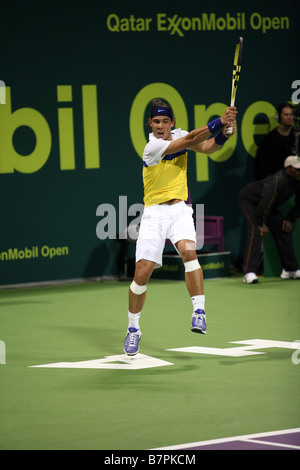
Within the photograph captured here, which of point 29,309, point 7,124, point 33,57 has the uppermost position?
point 33,57

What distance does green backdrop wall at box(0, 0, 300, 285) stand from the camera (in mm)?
12633

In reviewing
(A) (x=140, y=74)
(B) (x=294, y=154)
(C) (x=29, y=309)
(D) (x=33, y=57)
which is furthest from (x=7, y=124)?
(B) (x=294, y=154)

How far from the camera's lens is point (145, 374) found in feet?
23.1

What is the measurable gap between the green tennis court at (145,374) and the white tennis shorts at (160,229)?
871mm

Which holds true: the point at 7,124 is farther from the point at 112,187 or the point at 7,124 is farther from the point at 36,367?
the point at 36,367

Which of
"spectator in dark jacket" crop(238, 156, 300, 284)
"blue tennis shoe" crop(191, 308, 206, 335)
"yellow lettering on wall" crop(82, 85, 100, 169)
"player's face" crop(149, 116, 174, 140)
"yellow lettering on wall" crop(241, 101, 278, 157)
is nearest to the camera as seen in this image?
"blue tennis shoe" crop(191, 308, 206, 335)

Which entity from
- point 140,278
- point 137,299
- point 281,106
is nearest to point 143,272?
point 140,278

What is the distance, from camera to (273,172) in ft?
43.5

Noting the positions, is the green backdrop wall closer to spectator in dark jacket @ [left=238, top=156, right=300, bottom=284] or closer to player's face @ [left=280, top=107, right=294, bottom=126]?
player's face @ [left=280, top=107, right=294, bottom=126]

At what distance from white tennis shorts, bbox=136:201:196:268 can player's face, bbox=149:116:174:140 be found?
22.7 inches

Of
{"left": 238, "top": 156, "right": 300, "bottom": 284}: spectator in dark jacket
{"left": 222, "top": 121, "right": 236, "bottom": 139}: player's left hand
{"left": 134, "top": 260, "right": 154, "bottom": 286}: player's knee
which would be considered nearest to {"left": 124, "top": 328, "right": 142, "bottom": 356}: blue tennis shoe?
{"left": 134, "top": 260, "right": 154, "bottom": 286}: player's knee

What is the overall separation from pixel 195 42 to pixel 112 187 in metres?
2.50

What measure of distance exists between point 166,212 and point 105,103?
5670 millimetres

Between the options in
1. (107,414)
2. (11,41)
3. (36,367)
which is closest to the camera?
(107,414)
